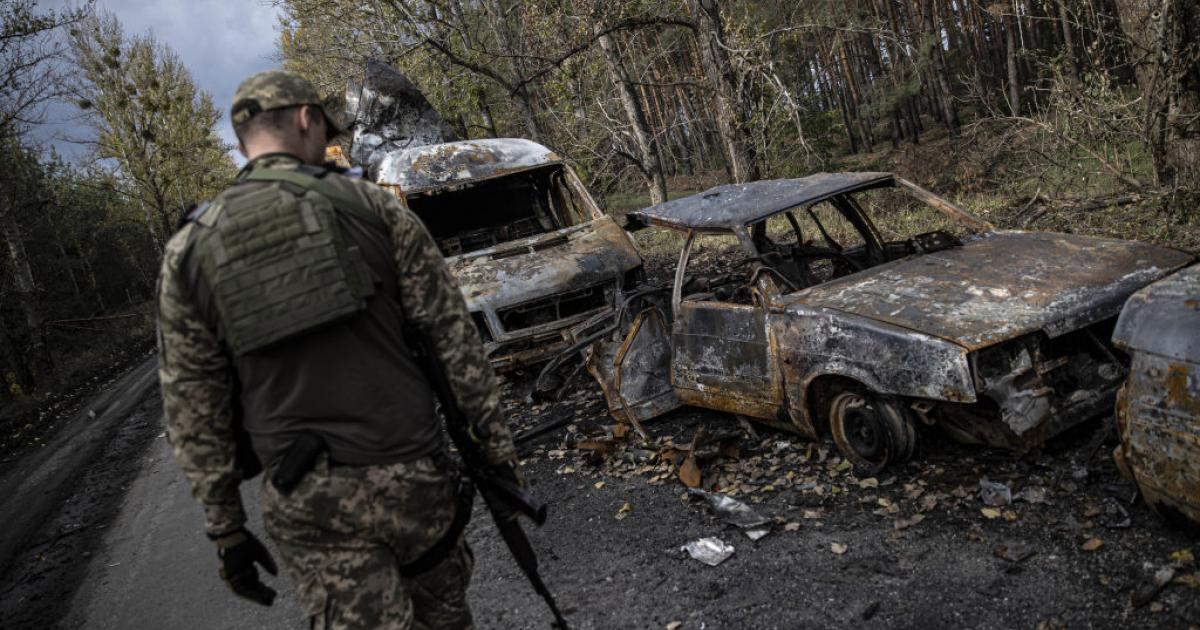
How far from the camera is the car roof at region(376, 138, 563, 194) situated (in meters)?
7.98

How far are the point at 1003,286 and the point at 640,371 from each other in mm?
2403

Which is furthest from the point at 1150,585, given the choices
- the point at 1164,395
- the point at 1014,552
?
the point at 1164,395

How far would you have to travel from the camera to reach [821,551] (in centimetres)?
341

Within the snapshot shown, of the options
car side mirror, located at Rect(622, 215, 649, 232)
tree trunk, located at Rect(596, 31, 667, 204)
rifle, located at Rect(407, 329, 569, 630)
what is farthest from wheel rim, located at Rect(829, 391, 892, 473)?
tree trunk, located at Rect(596, 31, 667, 204)

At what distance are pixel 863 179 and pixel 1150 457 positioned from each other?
2.62 metres

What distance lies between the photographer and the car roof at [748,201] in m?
4.71

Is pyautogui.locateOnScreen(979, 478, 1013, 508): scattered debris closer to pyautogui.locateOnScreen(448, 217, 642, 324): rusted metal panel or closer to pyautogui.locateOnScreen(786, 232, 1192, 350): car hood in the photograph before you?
pyautogui.locateOnScreen(786, 232, 1192, 350): car hood

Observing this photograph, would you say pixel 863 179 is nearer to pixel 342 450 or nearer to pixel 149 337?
pixel 342 450

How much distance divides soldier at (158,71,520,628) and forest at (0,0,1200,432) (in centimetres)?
335

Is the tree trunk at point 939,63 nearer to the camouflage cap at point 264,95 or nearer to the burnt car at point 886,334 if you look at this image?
the burnt car at point 886,334

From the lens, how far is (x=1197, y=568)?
2678 mm

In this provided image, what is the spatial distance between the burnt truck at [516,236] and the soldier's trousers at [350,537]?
3.84 meters

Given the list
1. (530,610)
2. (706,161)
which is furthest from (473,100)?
(706,161)

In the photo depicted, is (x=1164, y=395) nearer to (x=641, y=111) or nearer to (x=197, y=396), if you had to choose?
(x=197, y=396)
